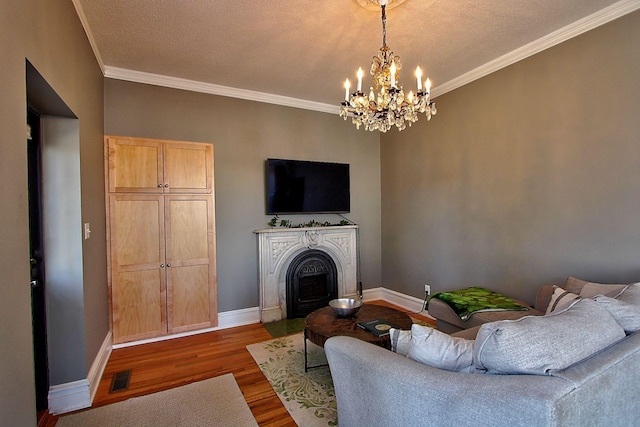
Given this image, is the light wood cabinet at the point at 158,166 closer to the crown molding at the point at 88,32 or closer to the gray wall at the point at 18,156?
the crown molding at the point at 88,32

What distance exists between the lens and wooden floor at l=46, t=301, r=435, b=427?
2.28m

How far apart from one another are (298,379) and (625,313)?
7.08 feet

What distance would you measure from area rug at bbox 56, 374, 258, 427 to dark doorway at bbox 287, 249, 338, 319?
65.9 inches

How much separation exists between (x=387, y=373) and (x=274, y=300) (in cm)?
290

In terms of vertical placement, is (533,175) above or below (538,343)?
above

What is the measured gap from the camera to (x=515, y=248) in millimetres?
3111

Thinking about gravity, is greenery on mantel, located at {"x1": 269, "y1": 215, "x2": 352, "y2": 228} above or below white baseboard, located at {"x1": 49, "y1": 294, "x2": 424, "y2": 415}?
above

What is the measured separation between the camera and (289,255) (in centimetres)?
407

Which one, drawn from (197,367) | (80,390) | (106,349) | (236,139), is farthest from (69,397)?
(236,139)

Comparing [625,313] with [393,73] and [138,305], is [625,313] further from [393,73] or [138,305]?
[138,305]

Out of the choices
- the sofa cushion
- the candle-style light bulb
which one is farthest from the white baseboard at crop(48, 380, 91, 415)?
the candle-style light bulb

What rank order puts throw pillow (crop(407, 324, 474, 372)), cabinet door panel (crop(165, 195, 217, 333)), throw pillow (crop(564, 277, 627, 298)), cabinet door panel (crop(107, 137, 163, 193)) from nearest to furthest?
throw pillow (crop(407, 324, 474, 372)) → throw pillow (crop(564, 277, 627, 298)) → cabinet door panel (crop(107, 137, 163, 193)) → cabinet door panel (crop(165, 195, 217, 333))

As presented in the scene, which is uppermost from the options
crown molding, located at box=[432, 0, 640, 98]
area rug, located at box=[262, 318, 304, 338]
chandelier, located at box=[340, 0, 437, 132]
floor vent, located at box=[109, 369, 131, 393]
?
crown molding, located at box=[432, 0, 640, 98]

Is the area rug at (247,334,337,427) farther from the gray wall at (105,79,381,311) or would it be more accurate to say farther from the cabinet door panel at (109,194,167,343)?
the cabinet door panel at (109,194,167,343)
